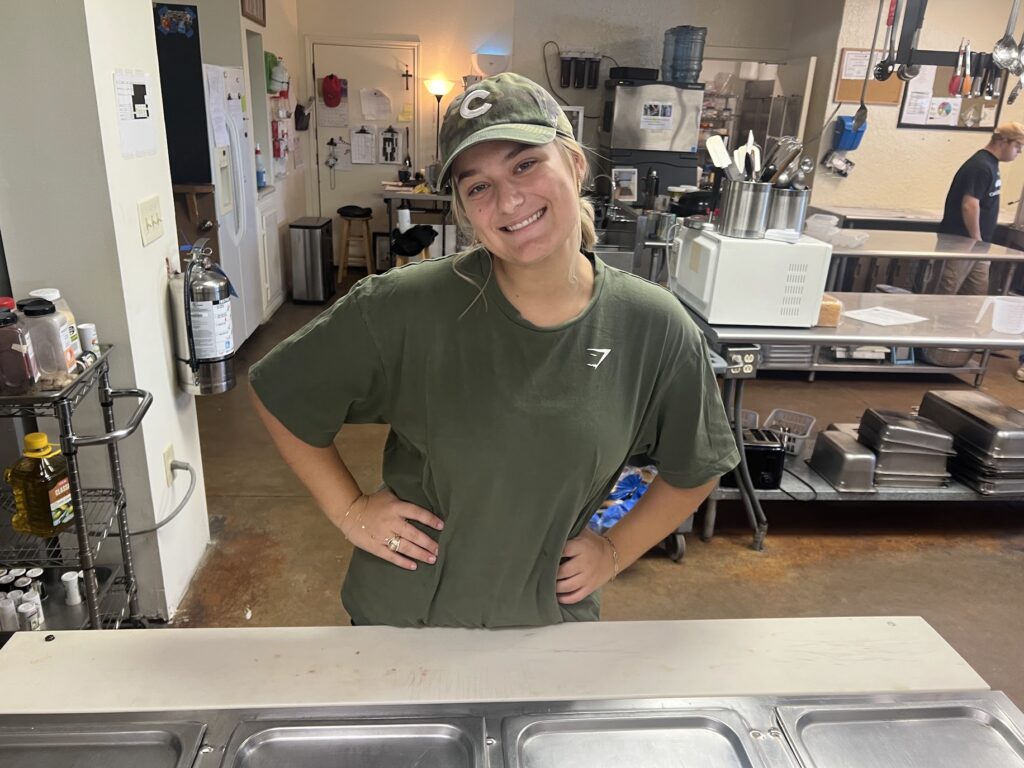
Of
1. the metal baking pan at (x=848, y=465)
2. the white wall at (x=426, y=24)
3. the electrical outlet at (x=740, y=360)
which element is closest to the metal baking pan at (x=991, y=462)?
the metal baking pan at (x=848, y=465)

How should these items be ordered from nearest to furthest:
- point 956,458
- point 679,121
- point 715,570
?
point 715,570, point 956,458, point 679,121

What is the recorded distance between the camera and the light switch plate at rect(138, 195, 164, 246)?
2104mm

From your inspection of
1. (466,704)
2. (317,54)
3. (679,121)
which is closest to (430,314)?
(466,704)

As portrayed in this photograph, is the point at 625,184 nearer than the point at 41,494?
No

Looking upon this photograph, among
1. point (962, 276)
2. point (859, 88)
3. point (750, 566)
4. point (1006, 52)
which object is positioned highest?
point (859, 88)

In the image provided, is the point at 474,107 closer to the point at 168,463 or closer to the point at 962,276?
the point at 168,463

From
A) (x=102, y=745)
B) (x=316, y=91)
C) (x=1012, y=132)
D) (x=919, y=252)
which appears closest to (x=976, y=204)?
(x=1012, y=132)

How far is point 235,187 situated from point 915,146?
560 cm

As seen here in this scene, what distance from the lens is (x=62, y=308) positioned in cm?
184

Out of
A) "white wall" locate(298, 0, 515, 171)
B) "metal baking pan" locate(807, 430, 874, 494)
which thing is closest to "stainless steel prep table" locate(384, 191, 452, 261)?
"white wall" locate(298, 0, 515, 171)

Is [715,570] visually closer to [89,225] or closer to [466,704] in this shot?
[466,704]

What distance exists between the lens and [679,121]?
662 centimetres

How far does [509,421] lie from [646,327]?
9.5 inches

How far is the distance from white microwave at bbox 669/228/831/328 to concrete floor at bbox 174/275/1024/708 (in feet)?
3.19
